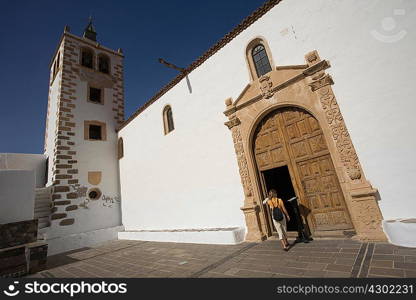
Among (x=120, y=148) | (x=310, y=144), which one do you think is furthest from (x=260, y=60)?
(x=120, y=148)

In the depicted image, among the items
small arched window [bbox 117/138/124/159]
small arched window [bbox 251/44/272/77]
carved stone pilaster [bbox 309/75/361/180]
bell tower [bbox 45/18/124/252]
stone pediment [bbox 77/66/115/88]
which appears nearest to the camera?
carved stone pilaster [bbox 309/75/361/180]

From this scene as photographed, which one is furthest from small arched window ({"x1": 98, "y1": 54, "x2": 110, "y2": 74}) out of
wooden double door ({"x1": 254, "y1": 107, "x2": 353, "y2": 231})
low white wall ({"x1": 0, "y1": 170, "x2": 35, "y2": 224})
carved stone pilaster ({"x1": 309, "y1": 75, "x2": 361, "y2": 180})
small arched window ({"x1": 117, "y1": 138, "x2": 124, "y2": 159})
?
carved stone pilaster ({"x1": 309, "y1": 75, "x2": 361, "y2": 180})

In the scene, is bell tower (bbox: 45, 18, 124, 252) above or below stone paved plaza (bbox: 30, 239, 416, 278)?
above

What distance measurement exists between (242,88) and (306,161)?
9.27ft

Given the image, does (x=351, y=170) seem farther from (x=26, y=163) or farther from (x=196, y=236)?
(x=26, y=163)

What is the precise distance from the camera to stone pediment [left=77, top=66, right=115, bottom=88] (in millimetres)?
12164

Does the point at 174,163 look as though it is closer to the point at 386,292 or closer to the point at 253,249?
the point at 253,249

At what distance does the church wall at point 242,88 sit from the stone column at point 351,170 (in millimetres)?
136

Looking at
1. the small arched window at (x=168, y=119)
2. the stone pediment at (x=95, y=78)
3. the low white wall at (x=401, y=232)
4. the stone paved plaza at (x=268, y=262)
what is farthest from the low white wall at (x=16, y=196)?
the low white wall at (x=401, y=232)

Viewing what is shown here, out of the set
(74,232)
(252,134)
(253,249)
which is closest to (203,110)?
(252,134)

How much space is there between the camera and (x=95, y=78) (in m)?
12.6

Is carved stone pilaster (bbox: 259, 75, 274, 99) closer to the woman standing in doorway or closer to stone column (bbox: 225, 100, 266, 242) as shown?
stone column (bbox: 225, 100, 266, 242)

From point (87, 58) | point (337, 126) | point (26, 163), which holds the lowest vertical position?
point (337, 126)

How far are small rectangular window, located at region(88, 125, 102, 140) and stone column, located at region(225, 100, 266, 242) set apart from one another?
8.49m
